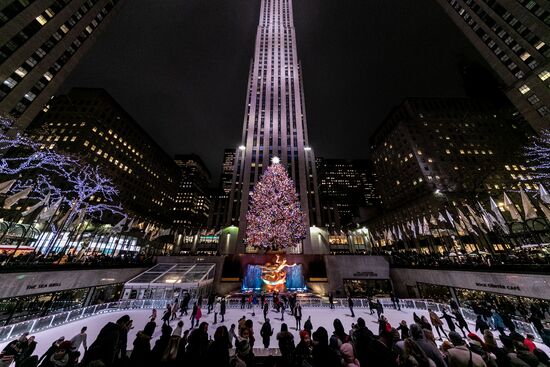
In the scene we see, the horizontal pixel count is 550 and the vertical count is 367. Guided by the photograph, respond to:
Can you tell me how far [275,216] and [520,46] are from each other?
5672cm

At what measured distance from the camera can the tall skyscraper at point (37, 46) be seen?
32.8 meters

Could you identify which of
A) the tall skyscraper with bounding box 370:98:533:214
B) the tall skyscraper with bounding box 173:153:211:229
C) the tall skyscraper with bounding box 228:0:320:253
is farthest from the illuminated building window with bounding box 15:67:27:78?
the tall skyscraper with bounding box 370:98:533:214

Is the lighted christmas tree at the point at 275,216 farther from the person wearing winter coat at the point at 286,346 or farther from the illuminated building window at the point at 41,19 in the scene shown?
the illuminated building window at the point at 41,19

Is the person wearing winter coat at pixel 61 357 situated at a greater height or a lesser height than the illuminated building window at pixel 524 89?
lesser

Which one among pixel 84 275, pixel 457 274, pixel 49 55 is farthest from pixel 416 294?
pixel 49 55

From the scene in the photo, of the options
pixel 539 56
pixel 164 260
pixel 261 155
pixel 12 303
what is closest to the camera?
pixel 12 303

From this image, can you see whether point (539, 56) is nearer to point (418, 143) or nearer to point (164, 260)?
point (418, 143)

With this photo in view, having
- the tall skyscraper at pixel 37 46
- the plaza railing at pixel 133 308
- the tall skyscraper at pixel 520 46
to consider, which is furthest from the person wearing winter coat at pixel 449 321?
the tall skyscraper at pixel 37 46

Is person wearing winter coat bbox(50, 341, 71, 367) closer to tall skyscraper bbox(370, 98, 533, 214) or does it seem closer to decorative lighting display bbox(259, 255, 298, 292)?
decorative lighting display bbox(259, 255, 298, 292)

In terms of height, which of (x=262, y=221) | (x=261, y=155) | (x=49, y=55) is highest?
(x=49, y=55)

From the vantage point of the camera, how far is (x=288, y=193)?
2783 cm

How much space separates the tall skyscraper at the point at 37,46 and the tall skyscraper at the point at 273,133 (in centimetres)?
4065

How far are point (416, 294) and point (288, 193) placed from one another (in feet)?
70.1

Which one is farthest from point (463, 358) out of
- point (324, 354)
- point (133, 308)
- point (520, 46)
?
point (520, 46)
